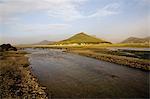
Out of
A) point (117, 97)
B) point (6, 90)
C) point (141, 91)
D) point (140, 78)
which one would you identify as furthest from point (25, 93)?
point (140, 78)

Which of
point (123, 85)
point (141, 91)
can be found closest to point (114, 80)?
point (123, 85)

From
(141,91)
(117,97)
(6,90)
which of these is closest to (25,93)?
(6,90)

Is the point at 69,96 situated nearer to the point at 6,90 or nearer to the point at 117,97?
the point at 117,97

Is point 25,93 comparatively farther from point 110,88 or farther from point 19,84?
point 110,88

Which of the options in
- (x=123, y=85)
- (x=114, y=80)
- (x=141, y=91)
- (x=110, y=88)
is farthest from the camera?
(x=114, y=80)

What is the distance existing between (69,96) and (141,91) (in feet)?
27.6

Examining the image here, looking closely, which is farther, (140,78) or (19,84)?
(140,78)

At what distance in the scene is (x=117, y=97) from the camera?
67.4ft

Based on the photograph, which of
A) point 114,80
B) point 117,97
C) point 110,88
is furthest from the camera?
point 114,80

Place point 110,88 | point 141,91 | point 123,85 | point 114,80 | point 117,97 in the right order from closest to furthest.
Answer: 1. point 117,97
2. point 141,91
3. point 110,88
4. point 123,85
5. point 114,80

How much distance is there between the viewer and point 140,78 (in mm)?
29266

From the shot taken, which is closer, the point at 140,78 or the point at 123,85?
the point at 123,85

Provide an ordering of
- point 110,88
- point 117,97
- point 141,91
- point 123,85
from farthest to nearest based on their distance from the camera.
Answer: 1. point 123,85
2. point 110,88
3. point 141,91
4. point 117,97

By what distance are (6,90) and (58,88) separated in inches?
248
